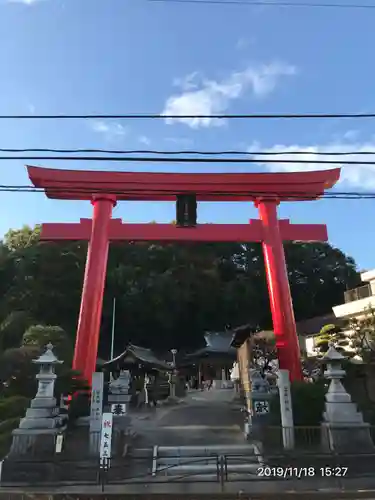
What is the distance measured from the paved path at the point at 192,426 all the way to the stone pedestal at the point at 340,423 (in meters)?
2.73

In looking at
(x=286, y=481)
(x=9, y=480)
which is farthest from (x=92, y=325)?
(x=286, y=481)

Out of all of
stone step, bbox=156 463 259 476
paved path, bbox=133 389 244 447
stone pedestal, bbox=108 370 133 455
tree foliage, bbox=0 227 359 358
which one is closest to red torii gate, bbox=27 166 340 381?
stone pedestal, bbox=108 370 133 455

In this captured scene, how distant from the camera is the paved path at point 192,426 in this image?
12297mm

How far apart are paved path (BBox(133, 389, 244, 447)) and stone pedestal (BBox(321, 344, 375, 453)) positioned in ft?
8.94

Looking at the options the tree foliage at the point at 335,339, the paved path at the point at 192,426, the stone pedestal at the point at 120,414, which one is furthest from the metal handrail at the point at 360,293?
the stone pedestal at the point at 120,414

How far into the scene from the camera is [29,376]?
45.9 ft

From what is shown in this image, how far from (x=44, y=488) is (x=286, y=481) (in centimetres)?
476

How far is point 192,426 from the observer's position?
46.8 ft

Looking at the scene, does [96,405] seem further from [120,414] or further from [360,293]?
[360,293]

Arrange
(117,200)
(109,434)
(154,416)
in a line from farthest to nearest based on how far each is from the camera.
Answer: (117,200) < (154,416) < (109,434)

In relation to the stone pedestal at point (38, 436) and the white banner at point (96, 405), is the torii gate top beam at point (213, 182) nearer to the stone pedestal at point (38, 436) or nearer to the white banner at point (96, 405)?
the white banner at point (96, 405)

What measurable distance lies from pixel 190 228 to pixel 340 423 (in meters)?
9.39

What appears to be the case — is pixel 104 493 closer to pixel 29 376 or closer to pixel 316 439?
pixel 316 439

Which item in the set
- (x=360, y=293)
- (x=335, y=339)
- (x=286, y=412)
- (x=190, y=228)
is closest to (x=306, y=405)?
(x=286, y=412)
